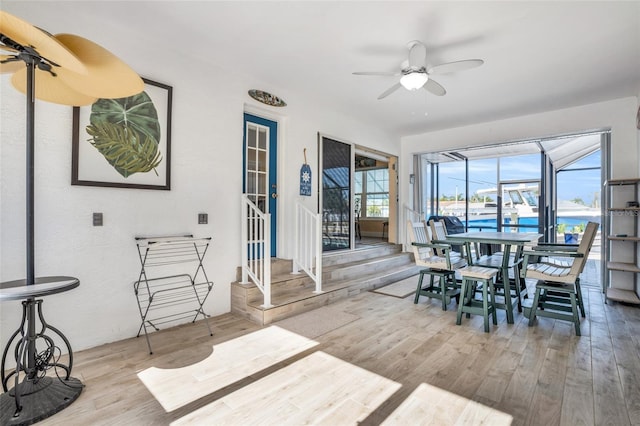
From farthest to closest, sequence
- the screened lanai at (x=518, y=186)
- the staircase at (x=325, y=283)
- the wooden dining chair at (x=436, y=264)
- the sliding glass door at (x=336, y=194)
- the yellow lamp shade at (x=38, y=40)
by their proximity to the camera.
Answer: the screened lanai at (x=518, y=186)
the sliding glass door at (x=336, y=194)
the wooden dining chair at (x=436, y=264)
the staircase at (x=325, y=283)
the yellow lamp shade at (x=38, y=40)

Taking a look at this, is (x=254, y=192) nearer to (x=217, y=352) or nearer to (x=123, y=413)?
(x=217, y=352)

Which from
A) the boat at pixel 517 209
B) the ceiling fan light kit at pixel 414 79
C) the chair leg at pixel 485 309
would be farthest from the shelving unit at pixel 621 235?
the boat at pixel 517 209

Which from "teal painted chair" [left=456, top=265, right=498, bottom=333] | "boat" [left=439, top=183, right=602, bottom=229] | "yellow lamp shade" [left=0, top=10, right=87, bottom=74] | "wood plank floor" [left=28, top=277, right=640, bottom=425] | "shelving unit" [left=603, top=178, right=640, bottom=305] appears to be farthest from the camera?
"boat" [left=439, top=183, right=602, bottom=229]

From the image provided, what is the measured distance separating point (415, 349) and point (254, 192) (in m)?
2.60

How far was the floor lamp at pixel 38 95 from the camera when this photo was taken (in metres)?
1.62

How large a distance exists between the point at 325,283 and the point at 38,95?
349 centimetres

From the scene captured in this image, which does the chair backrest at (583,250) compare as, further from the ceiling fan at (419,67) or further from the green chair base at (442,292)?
the ceiling fan at (419,67)

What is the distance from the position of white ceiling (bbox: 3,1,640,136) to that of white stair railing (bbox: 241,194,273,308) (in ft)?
5.40

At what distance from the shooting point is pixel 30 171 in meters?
1.82

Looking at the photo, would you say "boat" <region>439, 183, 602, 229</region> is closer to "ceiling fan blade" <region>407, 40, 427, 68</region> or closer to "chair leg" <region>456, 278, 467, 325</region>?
"chair leg" <region>456, 278, 467, 325</region>

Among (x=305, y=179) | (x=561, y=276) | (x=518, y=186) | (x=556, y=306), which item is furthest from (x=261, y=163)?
(x=518, y=186)

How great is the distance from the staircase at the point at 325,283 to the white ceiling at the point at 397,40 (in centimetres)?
249

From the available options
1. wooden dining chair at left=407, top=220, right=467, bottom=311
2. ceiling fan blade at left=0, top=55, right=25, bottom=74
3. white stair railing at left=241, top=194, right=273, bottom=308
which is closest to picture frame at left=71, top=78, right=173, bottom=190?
ceiling fan blade at left=0, top=55, right=25, bottom=74

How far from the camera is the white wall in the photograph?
2.27 m
